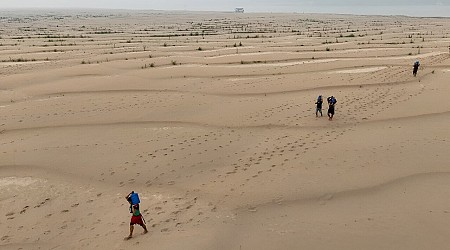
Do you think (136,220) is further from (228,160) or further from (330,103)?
(330,103)

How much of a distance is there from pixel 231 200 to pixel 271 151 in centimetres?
322

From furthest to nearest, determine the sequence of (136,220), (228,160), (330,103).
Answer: (330,103)
(228,160)
(136,220)

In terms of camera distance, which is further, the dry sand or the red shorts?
the dry sand

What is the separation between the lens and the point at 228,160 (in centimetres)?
1159

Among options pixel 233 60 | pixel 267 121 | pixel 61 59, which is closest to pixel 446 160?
pixel 267 121

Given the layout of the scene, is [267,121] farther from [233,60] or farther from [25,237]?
[233,60]

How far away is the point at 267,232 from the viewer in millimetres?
8078

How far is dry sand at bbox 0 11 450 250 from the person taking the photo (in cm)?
818

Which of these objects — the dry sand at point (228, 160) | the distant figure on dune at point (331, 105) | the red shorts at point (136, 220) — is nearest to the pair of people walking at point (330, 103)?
the distant figure on dune at point (331, 105)

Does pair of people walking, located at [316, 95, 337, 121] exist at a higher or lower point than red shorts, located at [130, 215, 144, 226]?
higher

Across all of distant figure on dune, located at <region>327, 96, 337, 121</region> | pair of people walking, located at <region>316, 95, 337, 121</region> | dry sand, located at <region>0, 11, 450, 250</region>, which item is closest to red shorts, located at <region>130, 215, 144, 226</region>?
dry sand, located at <region>0, 11, 450, 250</region>

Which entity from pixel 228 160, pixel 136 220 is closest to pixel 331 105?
pixel 228 160

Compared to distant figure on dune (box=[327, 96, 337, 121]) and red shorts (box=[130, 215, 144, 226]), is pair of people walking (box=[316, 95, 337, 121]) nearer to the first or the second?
distant figure on dune (box=[327, 96, 337, 121])

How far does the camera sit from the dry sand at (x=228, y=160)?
818cm
